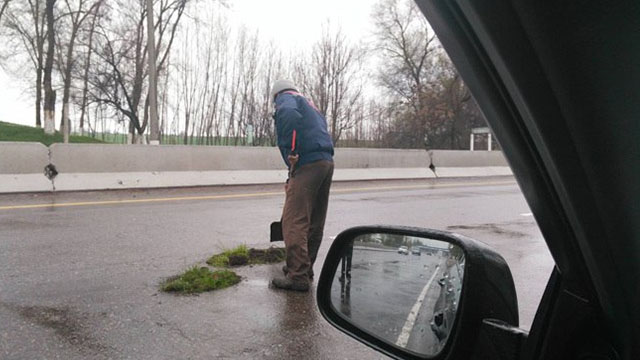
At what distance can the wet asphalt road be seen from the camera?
3.21 metres

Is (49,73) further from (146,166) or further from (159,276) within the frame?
(159,276)

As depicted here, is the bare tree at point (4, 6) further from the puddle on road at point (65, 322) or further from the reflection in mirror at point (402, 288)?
the reflection in mirror at point (402, 288)

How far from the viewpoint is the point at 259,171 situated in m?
13.6

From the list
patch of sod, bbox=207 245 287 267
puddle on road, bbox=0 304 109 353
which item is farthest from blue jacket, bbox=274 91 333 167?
puddle on road, bbox=0 304 109 353

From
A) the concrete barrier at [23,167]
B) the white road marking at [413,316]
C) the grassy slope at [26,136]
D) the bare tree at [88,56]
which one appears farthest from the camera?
the bare tree at [88,56]

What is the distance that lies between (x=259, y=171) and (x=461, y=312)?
12.5 m

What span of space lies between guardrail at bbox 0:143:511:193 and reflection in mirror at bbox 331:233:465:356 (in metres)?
8.25

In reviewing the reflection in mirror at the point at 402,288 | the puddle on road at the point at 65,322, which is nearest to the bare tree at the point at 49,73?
the puddle on road at the point at 65,322

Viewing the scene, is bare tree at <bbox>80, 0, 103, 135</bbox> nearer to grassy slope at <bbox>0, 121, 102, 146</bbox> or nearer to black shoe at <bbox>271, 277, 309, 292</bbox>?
grassy slope at <bbox>0, 121, 102, 146</bbox>

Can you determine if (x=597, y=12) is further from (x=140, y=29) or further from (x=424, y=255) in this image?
(x=140, y=29)

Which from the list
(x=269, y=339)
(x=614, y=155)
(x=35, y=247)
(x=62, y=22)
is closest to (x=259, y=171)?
(x=35, y=247)

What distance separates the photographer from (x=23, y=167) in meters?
10.1

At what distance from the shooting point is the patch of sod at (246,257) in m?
5.19

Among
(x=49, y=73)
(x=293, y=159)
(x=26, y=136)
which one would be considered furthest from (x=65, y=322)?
(x=49, y=73)
